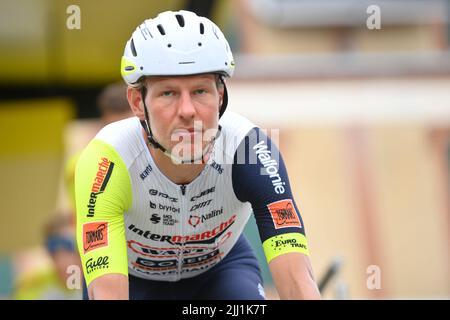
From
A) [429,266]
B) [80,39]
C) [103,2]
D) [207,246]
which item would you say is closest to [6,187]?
[80,39]

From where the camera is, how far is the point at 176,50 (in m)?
4.14

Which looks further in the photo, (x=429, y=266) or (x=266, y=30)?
(x=266, y=30)

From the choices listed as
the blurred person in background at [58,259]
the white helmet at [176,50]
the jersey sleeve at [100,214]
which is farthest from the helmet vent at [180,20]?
the blurred person in background at [58,259]

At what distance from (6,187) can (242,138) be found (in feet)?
37.9

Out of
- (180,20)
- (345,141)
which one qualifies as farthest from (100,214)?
(345,141)

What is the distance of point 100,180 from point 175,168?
0.45 metres

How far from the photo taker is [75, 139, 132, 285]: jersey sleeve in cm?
414

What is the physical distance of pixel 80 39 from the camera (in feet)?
36.1

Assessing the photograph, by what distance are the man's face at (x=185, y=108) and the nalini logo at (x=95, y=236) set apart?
48cm

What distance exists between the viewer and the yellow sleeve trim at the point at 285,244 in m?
4.27

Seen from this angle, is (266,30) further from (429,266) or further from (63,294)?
(63,294)

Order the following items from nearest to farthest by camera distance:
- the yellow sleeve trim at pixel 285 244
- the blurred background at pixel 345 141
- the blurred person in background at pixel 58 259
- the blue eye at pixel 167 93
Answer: the blue eye at pixel 167 93 < the yellow sleeve trim at pixel 285 244 < the blurred person in background at pixel 58 259 < the blurred background at pixel 345 141

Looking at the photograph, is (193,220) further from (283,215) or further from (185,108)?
(185,108)

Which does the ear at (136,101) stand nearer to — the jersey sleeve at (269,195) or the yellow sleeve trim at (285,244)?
the jersey sleeve at (269,195)
